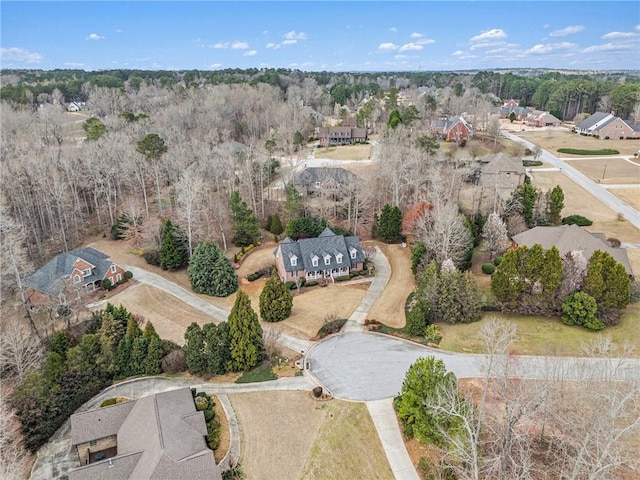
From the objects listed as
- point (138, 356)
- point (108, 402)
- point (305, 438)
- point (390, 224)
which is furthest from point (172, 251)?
point (305, 438)

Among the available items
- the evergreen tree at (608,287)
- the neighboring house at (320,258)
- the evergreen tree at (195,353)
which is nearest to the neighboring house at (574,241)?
the evergreen tree at (608,287)

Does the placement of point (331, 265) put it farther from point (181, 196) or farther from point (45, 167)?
point (45, 167)

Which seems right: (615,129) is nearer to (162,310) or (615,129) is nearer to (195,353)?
(162,310)

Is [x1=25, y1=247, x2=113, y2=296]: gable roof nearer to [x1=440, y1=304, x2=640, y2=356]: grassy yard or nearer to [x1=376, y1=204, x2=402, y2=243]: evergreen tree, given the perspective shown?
[x1=376, y1=204, x2=402, y2=243]: evergreen tree

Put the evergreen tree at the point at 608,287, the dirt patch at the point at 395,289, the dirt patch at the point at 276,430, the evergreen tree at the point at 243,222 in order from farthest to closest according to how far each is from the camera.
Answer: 1. the evergreen tree at the point at 243,222
2. the dirt patch at the point at 395,289
3. the evergreen tree at the point at 608,287
4. the dirt patch at the point at 276,430

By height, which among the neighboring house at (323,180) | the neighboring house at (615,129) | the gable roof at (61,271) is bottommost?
the gable roof at (61,271)

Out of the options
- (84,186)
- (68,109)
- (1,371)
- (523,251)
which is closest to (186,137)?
(84,186)

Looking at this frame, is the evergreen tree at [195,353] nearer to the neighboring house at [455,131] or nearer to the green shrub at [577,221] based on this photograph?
the green shrub at [577,221]
